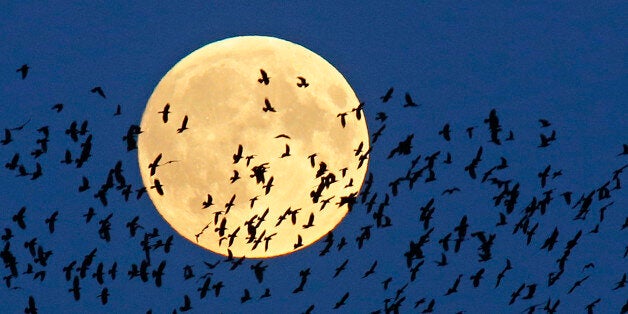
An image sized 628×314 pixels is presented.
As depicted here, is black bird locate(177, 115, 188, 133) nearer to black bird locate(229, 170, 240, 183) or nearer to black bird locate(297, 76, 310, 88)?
black bird locate(229, 170, 240, 183)

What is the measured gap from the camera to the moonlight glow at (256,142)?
98.9 feet

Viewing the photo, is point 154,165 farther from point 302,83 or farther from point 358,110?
point 358,110

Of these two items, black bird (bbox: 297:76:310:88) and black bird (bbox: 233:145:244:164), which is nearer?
black bird (bbox: 233:145:244:164)

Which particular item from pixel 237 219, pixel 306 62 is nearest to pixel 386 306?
pixel 237 219

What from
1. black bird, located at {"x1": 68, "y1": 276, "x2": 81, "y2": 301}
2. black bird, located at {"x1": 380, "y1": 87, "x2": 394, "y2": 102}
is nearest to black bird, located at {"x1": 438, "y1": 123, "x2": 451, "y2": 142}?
black bird, located at {"x1": 380, "y1": 87, "x2": 394, "y2": 102}

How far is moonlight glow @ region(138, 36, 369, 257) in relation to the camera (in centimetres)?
3016

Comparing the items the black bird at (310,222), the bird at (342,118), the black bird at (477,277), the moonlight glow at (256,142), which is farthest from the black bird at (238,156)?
the black bird at (477,277)

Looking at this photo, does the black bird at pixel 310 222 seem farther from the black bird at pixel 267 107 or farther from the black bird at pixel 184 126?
the black bird at pixel 184 126

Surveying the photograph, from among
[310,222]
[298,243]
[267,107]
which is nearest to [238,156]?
[267,107]

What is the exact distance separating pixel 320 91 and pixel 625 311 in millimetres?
10471

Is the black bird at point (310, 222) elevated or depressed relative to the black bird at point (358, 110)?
depressed

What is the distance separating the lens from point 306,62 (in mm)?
30250

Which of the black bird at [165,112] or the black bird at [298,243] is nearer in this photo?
the black bird at [165,112]

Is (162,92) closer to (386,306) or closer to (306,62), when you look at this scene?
(306,62)
